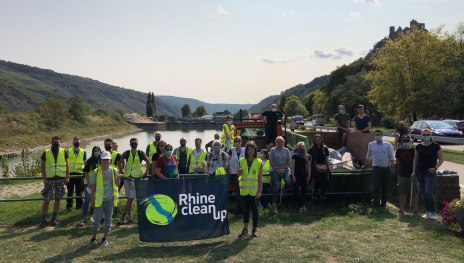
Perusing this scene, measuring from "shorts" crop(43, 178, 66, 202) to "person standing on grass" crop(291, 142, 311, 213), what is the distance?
18.2 feet

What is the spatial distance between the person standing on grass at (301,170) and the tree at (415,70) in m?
33.7

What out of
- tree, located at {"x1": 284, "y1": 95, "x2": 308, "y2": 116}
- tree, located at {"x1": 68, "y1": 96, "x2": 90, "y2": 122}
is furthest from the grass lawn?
tree, located at {"x1": 284, "y1": 95, "x2": 308, "y2": 116}

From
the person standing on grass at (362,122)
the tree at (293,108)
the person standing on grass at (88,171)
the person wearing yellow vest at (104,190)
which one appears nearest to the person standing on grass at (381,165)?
the person standing on grass at (362,122)

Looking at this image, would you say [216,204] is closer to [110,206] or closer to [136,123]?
[110,206]

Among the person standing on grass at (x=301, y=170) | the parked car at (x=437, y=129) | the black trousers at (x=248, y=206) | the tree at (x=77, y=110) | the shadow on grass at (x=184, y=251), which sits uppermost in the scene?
the tree at (x=77, y=110)

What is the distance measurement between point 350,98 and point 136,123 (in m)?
89.5

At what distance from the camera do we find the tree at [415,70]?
4084cm

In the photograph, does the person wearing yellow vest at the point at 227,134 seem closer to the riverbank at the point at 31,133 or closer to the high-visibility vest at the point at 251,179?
the high-visibility vest at the point at 251,179

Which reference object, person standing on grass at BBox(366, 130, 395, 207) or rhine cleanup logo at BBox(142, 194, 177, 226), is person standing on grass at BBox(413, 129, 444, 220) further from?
rhine cleanup logo at BBox(142, 194, 177, 226)

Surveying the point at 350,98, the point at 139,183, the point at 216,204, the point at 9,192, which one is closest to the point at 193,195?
the point at 216,204

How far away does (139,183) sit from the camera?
26.6 ft

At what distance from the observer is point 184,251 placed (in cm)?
764

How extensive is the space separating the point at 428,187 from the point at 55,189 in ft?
28.0

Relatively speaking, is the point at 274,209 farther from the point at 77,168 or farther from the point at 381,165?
the point at 77,168
